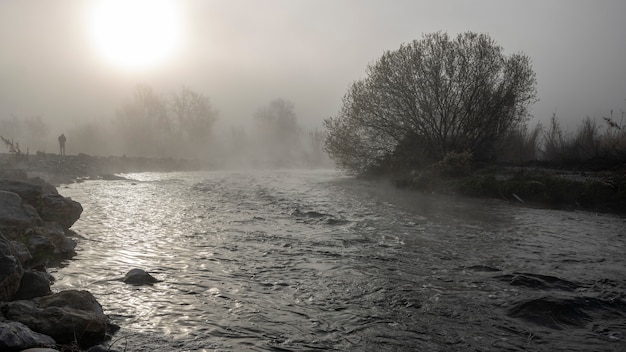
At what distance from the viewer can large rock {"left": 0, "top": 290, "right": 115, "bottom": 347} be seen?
6016mm

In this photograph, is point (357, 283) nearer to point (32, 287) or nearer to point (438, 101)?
point (32, 287)

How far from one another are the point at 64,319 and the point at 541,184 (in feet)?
86.9

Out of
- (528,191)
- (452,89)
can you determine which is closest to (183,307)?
(528,191)

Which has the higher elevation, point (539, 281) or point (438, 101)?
point (438, 101)

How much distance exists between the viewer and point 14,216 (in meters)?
10.7

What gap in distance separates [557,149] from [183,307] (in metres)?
44.7

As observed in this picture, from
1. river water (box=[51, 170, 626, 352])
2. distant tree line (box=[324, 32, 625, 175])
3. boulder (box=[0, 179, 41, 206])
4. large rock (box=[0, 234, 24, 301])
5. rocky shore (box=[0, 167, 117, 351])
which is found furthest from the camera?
distant tree line (box=[324, 32, 625, 175])

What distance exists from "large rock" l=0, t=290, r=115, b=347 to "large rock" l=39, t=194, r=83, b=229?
26.6 feet

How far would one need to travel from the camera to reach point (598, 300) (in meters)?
8.27

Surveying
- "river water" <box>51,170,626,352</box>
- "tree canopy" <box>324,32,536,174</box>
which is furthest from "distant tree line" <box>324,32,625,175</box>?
"river water" <box>51,170,626,352</box>

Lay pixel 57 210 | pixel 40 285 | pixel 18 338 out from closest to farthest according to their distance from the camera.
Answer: pixel 18 338 → pixel 40 285 → pixel 57 210

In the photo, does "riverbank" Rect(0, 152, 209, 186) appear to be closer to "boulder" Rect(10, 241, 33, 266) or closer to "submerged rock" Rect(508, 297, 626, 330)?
"boulder" Rect(10, 241, 33, 266)

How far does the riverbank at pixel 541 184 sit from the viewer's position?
74.3 ft

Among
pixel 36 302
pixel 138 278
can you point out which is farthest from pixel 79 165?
pixel 36 302
